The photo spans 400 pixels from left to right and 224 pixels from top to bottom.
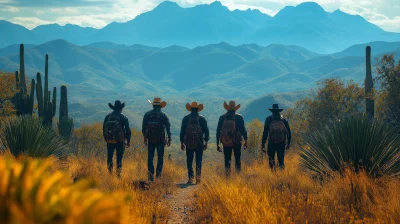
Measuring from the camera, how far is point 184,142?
35.8ft

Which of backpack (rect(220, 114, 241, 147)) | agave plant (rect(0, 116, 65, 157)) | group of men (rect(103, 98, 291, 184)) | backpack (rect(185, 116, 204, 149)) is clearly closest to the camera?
agave plant (rect(0, 116, 65, 157))

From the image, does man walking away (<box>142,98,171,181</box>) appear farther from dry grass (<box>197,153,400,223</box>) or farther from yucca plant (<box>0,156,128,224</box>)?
yucca plant (<box>0,156,128,224</box>)

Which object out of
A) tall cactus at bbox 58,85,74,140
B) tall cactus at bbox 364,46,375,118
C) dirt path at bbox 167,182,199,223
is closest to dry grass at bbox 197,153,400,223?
dirt path at bbox 167,182,199,223

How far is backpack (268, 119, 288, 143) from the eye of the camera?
10.5 metres

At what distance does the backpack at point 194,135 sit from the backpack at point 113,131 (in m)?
1.50

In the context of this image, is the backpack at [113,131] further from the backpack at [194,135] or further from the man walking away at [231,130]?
the man walking away at [231,130]

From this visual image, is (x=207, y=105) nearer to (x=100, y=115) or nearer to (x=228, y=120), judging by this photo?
(x=100, y=115)

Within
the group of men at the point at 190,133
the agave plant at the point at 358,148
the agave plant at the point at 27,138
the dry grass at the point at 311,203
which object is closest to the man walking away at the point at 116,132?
the group of men at the point at 190,133

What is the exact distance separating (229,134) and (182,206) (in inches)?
143

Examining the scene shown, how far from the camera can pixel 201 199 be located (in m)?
7.16

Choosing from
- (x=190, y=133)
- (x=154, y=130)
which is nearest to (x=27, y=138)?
(x=154, y=130)

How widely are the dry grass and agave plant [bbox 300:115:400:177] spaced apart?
0.53 metres

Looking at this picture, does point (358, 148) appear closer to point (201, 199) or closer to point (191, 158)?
point (201, 199)

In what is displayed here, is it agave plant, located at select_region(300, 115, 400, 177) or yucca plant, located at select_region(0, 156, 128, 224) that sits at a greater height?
yucca plant, located at select_region(0, 156, 128, 224)
